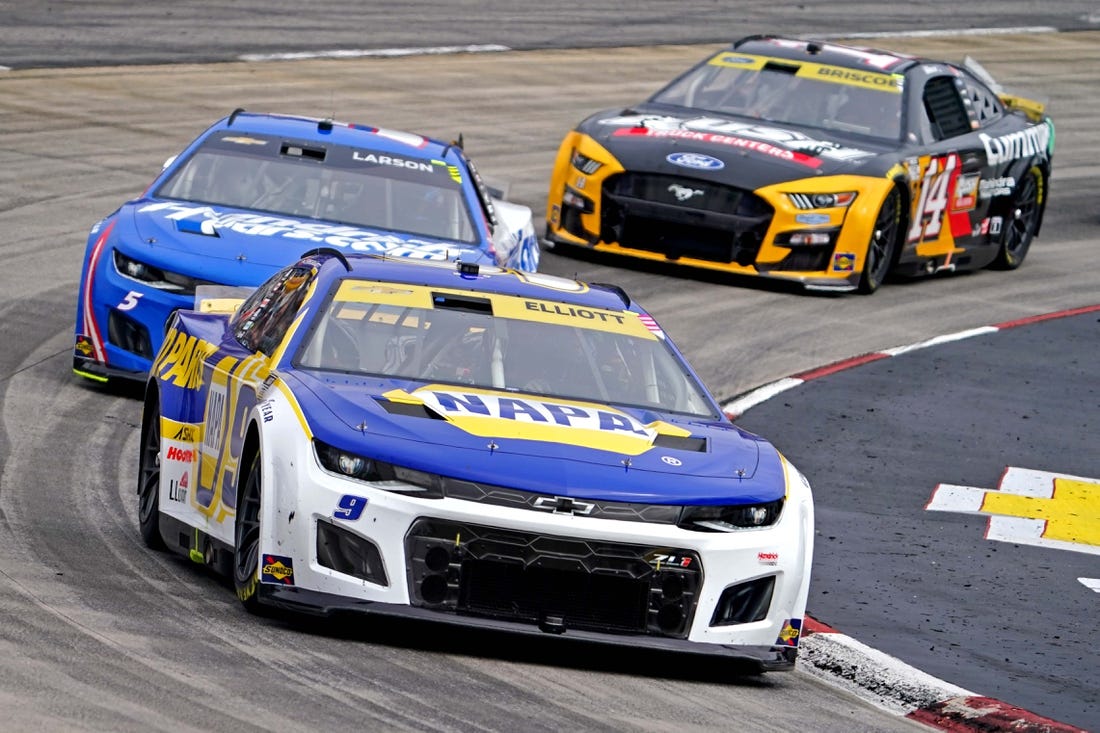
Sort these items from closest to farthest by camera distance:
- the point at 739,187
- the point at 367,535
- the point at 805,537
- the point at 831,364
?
the point at 367,535 → the point at 805,537 → the point at 831,364 → the point at 739,187

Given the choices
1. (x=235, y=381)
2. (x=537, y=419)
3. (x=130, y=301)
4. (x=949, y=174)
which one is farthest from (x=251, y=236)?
(x=949, y=174)

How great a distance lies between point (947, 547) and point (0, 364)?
4899mm

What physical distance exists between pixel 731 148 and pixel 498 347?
7.88 m

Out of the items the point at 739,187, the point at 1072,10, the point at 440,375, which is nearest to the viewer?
the point at 440,375

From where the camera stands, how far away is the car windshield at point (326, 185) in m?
12.1

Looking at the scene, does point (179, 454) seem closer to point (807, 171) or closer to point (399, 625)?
point (399, 625)

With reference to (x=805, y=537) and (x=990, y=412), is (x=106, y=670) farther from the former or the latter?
(x=990, y=412)

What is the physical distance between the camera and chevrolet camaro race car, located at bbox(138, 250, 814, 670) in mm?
6996

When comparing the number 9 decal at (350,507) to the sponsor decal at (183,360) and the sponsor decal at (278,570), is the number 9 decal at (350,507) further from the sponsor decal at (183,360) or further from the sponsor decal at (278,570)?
the sponsor decal at (183,360)

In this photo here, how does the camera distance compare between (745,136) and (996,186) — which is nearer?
(745,136)

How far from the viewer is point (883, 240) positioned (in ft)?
53.5

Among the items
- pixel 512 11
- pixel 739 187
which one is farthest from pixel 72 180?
pixel 512 11

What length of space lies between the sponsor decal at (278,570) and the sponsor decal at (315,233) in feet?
14.2

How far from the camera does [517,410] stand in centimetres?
755
